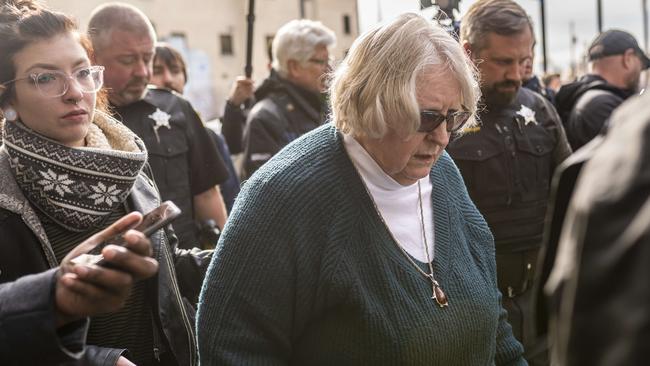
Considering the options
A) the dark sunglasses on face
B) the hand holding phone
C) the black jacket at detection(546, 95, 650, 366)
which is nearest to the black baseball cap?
the dark sunglasses on face

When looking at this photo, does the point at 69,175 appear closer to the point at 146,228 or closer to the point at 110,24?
the point at 146,228

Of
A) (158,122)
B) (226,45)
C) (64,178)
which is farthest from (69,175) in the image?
(226,45)

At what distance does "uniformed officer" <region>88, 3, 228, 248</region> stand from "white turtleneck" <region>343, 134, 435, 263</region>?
167cm

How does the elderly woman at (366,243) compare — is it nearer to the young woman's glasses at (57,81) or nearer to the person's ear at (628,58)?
the young woman's glasses at (57,81)

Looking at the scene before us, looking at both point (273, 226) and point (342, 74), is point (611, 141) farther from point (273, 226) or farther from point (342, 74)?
point (342, 74)

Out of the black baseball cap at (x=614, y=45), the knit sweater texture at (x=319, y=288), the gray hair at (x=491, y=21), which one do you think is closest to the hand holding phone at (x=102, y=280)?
the knit sweater texture at (x=319, y=288)

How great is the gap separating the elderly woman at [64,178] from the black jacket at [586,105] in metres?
3.29

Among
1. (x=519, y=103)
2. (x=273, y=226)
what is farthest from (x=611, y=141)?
(x=519, y=103)

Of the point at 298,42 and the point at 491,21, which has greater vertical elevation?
the point at 491,21

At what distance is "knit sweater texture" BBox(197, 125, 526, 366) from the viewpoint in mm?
1963

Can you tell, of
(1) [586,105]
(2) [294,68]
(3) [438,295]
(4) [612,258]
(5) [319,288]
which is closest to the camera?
(4) [612,258]

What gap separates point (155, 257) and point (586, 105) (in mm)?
3482

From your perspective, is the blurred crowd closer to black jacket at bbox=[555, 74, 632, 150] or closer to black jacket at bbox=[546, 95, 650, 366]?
black jacket at bbox=[546, 95, 650, 366]

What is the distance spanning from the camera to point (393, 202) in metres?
2.21
